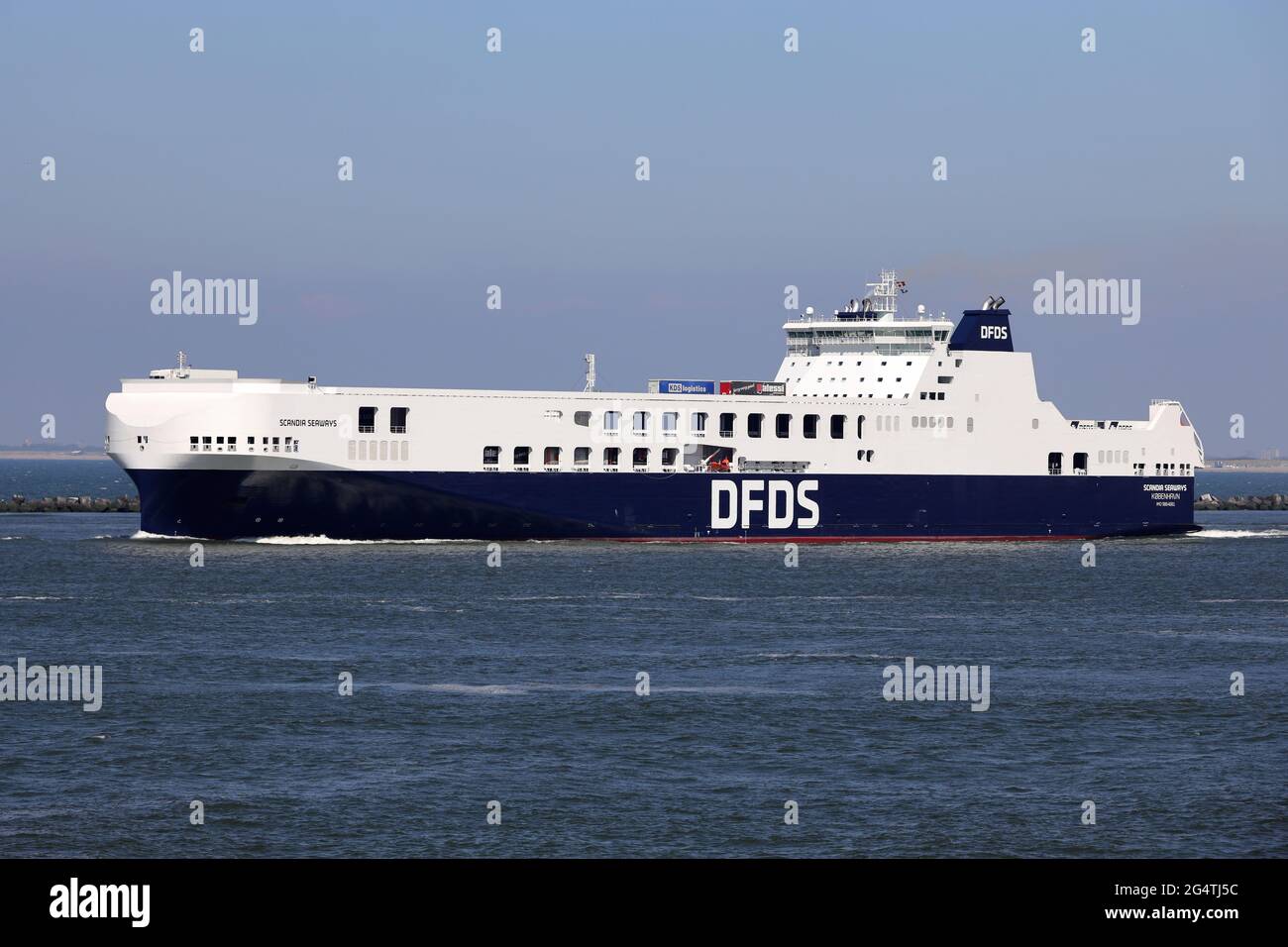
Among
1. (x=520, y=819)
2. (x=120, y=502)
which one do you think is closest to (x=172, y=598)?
(x=520, y=819)

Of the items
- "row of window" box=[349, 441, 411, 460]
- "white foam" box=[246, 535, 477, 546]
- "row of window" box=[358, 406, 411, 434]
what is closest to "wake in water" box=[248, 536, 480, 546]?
"white foam" box=[246, 535, 477, 546]

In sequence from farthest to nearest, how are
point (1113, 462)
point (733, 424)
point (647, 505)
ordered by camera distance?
point (1113, 462), point (733, 424), point (647, 505)

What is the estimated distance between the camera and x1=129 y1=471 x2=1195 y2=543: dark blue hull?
65438mm

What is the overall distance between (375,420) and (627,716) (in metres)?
35.7

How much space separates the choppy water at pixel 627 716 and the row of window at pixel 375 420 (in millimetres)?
7701

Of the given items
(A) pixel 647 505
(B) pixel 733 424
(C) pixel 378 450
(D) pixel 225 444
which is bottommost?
(A) pixel 647 505

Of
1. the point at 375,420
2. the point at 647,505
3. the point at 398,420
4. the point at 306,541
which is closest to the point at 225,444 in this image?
the point at 306,541

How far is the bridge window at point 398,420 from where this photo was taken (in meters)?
66.3

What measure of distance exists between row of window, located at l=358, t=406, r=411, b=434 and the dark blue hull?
5.67ft

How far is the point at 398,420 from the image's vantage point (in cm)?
6656

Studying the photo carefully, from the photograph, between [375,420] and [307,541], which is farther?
[307,541]

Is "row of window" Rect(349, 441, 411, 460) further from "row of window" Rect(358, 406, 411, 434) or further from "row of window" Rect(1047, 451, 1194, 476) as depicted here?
"row of window" Rect(1047, 451, 1194, 476)

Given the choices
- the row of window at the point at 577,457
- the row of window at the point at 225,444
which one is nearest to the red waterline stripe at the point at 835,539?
the row of window at the point at 577,457

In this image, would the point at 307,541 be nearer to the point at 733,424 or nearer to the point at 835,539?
the point at 733,424
